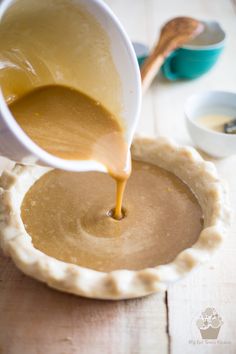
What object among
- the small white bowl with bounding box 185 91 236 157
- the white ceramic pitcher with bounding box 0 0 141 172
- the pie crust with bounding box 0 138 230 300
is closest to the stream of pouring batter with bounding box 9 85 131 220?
the white ceramic pitcher with bounding box 0 0 141 172

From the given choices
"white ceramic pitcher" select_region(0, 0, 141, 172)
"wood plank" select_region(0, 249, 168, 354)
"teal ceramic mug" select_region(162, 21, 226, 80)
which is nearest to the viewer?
"white ceramic pitcher" select_region(0, 0, 141, 172)

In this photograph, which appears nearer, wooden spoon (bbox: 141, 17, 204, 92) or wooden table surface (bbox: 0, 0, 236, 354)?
wooden table surface (bbox: 0, 0, 236, 354)

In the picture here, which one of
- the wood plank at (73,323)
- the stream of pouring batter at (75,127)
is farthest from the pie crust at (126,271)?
the stream of pouring batter at (75,127)

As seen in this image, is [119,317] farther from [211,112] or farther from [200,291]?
[211,112]

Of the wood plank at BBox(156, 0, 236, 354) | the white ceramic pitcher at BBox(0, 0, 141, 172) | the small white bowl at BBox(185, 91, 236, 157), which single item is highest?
the white ceramic pitcher at BBox(0, 0, 141, 172)

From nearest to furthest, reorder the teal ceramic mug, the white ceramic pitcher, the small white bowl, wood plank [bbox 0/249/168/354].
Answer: the white ceramic pitcher < wood plank [bbox 0/249/168/354] < the small white bowl < the teal ceramic mug

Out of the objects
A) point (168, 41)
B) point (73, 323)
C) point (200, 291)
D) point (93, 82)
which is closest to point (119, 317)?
point (73, 323)

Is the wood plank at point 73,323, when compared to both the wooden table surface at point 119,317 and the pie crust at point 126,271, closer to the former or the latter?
the wooden table surface at point 119,317

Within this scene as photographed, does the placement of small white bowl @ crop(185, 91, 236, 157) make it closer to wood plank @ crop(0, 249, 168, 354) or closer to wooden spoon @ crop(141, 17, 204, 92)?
wooden spoon @ crop(141, 17, 204, 92)
